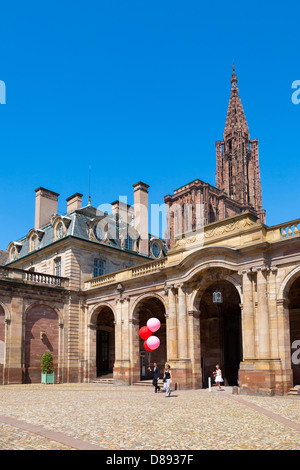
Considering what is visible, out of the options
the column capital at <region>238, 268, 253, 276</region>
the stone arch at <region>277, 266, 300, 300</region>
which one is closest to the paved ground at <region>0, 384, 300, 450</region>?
the stone arch at <region>277, 266, 300, 300</region>

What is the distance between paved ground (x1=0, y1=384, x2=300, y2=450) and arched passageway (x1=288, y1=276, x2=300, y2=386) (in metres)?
7.19

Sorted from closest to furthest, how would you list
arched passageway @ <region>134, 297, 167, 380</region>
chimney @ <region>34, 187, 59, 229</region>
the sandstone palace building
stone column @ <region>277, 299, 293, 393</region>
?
1. stone column @ <region>277, 299, 293, 393</region>
2. the sandstone palace building
3. arched passageway @ <region>134, 297, 167, 380</region>
4. chimney @ <region>34, 187, 59, 229</region>

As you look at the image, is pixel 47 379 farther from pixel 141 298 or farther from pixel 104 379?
pixel 141 298

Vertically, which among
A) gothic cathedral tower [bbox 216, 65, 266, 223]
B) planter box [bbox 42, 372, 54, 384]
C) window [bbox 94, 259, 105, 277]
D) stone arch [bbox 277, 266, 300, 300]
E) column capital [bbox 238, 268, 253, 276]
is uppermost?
gothic cathedral tower [bbox 216, 65, 266, 223]

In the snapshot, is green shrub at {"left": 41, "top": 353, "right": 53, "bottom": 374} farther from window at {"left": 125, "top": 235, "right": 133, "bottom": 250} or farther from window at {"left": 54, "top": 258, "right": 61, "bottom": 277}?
window at {"left": 125, "top": 235, "right": 133, "bottom": 250}

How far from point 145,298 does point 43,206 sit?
16743 mm

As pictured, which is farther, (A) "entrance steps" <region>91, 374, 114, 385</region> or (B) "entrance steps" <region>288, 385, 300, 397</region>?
(A) "entrance steps" <region>91, 374, 114, 385</region>

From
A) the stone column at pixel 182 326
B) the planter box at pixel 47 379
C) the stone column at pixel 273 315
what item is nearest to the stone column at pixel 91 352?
the planter box at pixel 47 379

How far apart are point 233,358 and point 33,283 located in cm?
1392

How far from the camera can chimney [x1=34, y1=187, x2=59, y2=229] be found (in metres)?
39.2

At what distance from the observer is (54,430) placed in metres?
9.77

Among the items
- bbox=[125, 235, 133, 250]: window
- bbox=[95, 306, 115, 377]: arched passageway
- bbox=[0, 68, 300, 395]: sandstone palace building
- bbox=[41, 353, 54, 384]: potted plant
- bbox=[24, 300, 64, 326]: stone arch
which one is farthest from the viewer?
bbox=[125, 235, 133, 250]: window

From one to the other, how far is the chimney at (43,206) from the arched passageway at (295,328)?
23.4 metres

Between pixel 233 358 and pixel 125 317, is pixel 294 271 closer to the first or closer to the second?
pixel 233 358
